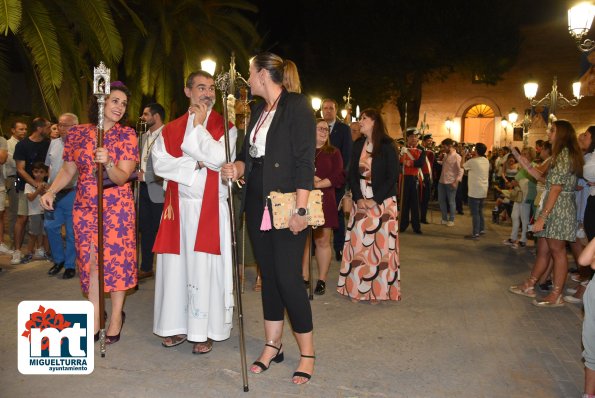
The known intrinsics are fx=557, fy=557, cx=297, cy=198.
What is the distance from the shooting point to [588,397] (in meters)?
3.59

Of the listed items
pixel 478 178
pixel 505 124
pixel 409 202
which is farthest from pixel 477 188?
pixel 505 124

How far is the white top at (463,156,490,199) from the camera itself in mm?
11133

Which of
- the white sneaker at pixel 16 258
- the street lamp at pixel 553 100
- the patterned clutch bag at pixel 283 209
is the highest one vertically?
the street lamp at pixel 553 100

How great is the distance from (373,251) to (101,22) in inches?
187

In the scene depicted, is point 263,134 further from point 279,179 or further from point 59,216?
point 59,216

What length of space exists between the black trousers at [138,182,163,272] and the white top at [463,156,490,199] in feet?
22.3

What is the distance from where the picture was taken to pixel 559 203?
5.96 m

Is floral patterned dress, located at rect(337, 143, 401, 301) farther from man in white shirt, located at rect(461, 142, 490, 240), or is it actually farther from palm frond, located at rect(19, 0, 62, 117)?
man in white shirt, located at rect(461, 142, 490, 240)

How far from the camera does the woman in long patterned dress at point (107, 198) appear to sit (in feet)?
14.5

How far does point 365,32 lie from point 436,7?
3356mm

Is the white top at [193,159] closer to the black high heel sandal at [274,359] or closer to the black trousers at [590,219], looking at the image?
the black high heel sandal at [274,359]

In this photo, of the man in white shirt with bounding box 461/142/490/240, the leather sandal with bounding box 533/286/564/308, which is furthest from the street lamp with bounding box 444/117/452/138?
the leather sandal with bounding box 533/286/564/308

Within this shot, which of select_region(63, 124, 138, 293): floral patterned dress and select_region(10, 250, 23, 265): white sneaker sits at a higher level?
select_region(63, 124, 138, 293): floral patterned dress

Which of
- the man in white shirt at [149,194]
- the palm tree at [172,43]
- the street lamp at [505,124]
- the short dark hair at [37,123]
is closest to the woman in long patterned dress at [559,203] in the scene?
the man in white shirt at [149,194]
